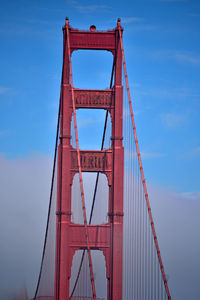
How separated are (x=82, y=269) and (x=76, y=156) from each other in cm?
688

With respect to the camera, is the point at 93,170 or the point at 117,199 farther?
the point at 93,170

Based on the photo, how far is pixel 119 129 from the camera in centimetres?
4697

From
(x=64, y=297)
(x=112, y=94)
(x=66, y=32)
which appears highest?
(x=66, y=32)

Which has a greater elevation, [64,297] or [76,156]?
[76,156]

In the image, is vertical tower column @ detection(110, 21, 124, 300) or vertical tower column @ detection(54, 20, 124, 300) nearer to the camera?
vertical tower column @ detection(110, 21, 124, 300)

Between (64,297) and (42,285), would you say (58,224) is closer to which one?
(64,297)

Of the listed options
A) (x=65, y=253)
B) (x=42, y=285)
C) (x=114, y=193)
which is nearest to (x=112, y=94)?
(x=114, y=193)

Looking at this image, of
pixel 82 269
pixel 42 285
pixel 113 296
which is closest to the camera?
pixel 113 296

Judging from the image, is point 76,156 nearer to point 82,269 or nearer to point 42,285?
point 82,269

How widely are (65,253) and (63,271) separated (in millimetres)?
952

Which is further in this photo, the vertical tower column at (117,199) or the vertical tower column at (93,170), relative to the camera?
the vertical tower column at (93,170)

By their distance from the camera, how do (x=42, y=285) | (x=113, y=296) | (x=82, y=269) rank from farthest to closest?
(x=42, y=285) < (x=82, y=269) < (x=113, y=296)

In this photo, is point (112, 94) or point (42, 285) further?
point (42, 285)

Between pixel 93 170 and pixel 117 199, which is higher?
pixel 93 170
